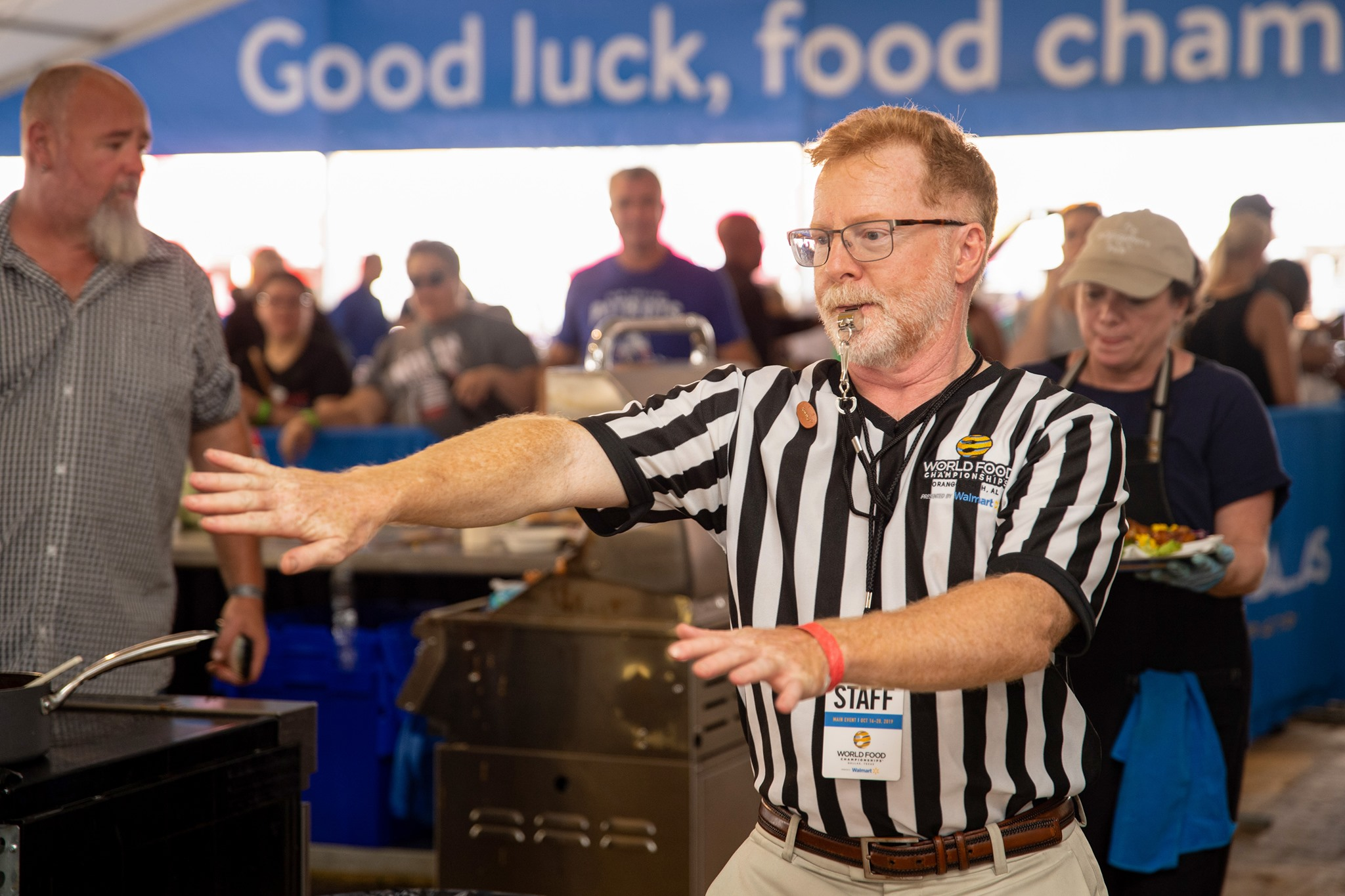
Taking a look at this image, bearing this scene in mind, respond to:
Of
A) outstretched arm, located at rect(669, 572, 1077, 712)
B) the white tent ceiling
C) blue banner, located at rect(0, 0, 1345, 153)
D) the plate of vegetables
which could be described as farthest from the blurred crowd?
outstretched arm, located at rect(669, 572, 1077, 712)

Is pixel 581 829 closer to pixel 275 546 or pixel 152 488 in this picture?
pixel 152 488

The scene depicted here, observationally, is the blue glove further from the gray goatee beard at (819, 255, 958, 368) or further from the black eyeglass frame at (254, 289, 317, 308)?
the black eyeglass frame at (254, 289, 317, 308)

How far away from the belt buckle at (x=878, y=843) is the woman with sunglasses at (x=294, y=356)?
5.10 metres

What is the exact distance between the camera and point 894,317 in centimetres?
192

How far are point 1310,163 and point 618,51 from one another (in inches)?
161

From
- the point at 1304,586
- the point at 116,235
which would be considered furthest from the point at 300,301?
the point at 1304,586

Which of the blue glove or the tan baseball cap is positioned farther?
the tan baseball cap

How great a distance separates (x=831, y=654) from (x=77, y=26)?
939 cm

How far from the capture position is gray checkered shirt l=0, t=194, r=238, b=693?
2.90 m

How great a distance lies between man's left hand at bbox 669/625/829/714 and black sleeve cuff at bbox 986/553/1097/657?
42 cm

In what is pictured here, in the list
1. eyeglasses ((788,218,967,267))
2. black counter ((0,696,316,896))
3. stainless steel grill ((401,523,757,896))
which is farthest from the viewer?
stainless steel grill ((401,523,757,896))

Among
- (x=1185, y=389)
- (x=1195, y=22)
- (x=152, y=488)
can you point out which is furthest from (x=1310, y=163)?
(x=152, y=488)

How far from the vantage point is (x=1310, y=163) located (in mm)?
7938

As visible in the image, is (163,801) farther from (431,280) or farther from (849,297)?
(431,280)
